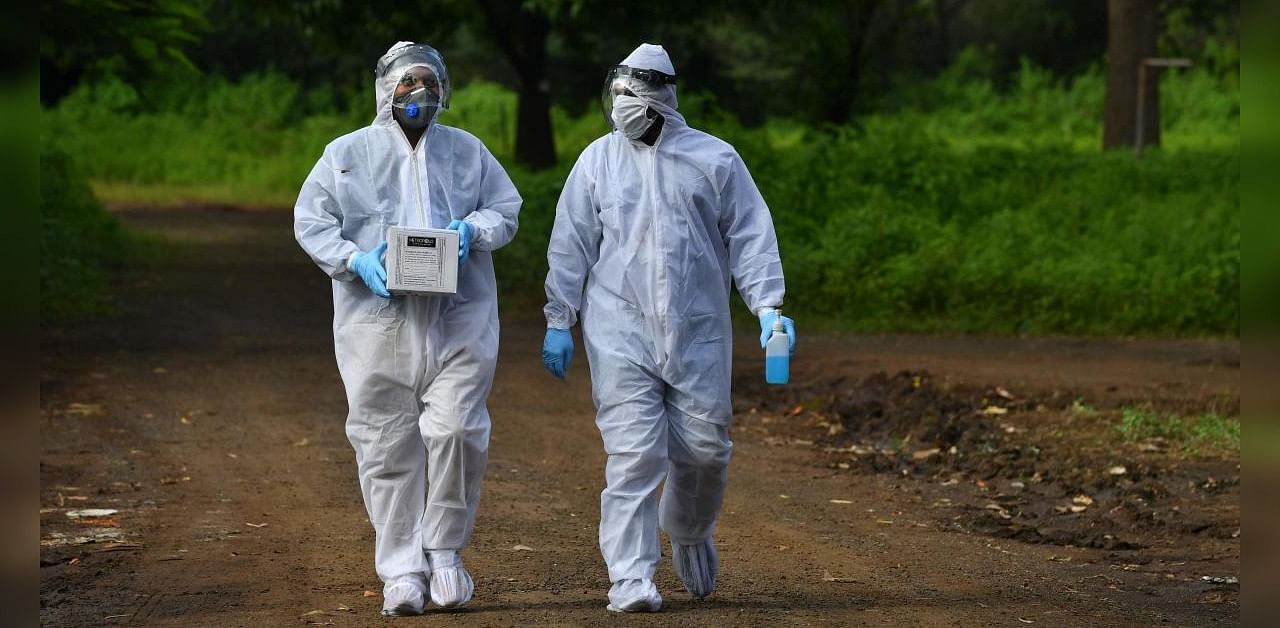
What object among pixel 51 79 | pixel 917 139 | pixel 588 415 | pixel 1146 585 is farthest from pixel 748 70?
pixel 1146 585

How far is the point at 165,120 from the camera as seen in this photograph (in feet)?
118

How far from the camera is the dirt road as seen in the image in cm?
634

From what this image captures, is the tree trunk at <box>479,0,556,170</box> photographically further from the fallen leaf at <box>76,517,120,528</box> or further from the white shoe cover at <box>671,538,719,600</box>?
the white shoe cover at <box>671,538,719,600</box>

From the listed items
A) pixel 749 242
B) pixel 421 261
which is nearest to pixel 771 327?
pixel 749 242

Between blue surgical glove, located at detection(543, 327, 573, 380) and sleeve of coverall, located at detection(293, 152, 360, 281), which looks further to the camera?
blue surgical glove, located at detection(543, 327, 573, 380)

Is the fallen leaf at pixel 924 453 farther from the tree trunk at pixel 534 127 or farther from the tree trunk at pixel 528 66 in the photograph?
the tree trunk at pixel 534 127

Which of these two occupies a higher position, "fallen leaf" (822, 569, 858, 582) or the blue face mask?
the blue face mask

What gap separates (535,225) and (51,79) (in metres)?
24.6

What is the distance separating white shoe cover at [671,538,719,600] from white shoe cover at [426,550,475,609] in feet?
2.50

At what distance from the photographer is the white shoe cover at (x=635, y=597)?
19.5 feet

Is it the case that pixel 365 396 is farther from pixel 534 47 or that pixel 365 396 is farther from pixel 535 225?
pixel 534 47

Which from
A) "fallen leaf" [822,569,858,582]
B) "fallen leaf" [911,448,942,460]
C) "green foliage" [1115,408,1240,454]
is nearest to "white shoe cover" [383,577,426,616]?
"fallen leaf" [822,569,858,582]

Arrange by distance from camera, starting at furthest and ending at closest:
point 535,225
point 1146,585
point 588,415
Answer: point 535,225 < point 588,415 < point 1146,585

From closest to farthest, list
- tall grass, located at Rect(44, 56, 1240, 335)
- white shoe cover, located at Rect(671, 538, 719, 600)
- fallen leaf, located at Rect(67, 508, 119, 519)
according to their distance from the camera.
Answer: white shoe cover, located at Rect(671, 538, 719, 600)
fallen leaf, located at Rect(67, 508, 119, 519)
tall grass, located at Rect(44, 56, 1240, 335)
